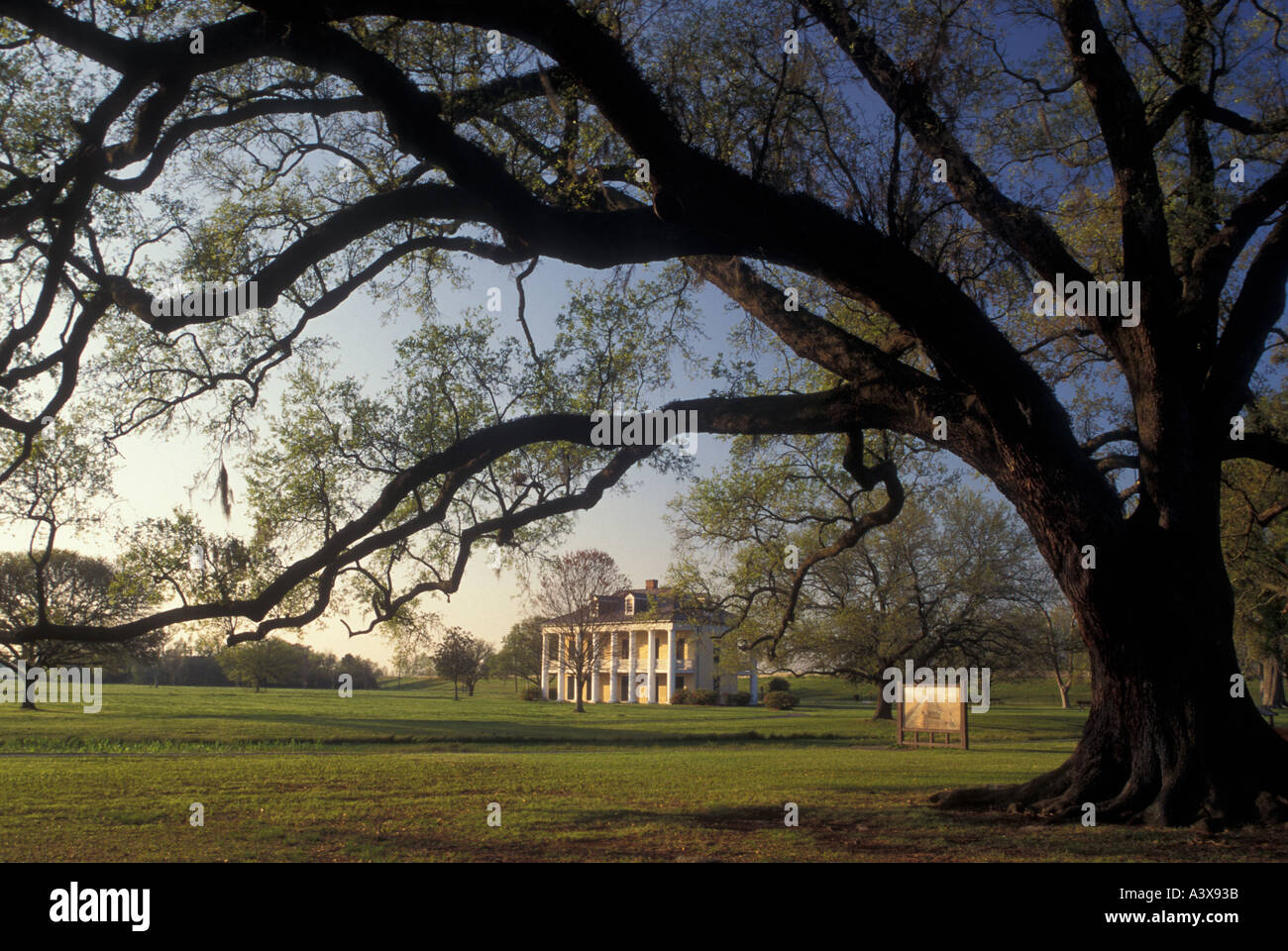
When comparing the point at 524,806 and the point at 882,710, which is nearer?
the point at 524,806

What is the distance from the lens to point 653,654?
261 feet

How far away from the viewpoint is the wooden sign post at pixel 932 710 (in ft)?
84.3

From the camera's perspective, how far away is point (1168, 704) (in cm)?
993

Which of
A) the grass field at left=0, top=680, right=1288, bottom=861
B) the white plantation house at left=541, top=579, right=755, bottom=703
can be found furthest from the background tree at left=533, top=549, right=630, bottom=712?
the grass field at left=0, top=680, right=1288, bottom=861

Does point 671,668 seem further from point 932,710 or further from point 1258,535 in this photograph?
point 1258,535

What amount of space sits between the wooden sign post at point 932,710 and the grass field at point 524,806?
1.07 metres

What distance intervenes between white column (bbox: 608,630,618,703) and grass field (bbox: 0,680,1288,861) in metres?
43.1

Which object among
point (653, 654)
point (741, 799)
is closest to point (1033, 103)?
point (741, 799)

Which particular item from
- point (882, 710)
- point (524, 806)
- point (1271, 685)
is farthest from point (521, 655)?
point (524, 806)

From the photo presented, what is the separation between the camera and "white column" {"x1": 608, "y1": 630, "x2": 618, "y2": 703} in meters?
70.6

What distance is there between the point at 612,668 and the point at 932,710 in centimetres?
5433

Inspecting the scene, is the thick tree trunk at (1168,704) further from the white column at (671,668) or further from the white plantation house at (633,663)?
the white column at (671,668)
